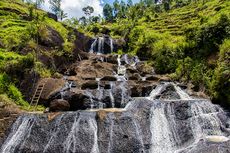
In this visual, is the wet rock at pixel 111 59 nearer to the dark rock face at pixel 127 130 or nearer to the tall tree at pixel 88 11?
the dark rock face at pixel 127 130

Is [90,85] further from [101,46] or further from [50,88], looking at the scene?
[101,46]

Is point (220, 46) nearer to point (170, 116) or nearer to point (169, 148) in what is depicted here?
point (170, 116)

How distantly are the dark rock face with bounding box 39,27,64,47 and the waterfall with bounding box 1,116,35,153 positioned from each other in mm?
21725

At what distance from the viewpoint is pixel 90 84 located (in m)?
32.7

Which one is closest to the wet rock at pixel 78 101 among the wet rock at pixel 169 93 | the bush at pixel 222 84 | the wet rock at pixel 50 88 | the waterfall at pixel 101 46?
the wet rock at pixel 50 88

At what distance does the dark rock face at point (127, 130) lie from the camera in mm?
20986

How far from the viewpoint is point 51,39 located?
45.8m

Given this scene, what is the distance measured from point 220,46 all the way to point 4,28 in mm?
33273

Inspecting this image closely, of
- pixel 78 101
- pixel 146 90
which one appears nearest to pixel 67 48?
pixel 78 101

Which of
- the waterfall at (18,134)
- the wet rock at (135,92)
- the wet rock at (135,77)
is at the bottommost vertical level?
the waterfall at (18,134)

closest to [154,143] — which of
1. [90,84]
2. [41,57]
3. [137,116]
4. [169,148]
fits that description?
[169,148]

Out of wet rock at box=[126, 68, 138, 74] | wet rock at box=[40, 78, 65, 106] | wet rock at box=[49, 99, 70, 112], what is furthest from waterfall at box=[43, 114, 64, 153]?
wet rock at box=[126, 68, 138, 74]

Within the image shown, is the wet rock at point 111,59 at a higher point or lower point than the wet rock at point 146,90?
higher

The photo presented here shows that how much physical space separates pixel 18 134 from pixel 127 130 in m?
8.05
